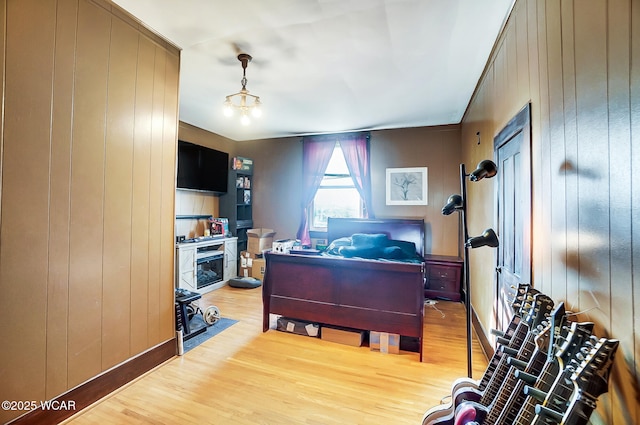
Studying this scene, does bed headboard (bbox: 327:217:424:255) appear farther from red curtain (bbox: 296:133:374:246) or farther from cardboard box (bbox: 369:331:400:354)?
cardboard box (bbox: 369:331:400:354)

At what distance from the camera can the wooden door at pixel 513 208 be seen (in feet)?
5.57

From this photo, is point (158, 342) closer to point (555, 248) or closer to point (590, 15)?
point (555, 248)

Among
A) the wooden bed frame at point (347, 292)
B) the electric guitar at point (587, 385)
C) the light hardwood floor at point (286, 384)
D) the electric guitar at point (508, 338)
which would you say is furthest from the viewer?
the wooden bed frame at point (347, 292)

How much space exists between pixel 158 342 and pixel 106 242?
101cm

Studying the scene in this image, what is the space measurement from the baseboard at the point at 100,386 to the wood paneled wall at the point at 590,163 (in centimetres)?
277

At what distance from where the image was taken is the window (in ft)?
17.4

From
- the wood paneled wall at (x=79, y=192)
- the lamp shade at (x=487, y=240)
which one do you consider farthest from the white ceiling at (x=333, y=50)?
the lamp shade at (x=487, y=240)

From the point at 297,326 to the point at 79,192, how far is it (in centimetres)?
231

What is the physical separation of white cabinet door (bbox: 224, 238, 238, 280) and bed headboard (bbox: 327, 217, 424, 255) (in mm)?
1846

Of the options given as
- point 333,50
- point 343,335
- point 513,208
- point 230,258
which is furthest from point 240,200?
point 513,208

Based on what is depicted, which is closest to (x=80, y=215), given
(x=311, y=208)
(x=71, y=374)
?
(x=71, y=374)

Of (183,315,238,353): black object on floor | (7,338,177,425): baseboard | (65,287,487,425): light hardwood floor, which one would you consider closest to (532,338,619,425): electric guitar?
(65,287,487,425): light hardwood floor

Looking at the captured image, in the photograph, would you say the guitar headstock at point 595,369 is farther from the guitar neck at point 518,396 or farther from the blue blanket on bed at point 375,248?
the blue blanket on bed at point 375,248

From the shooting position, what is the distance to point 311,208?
550 cm
